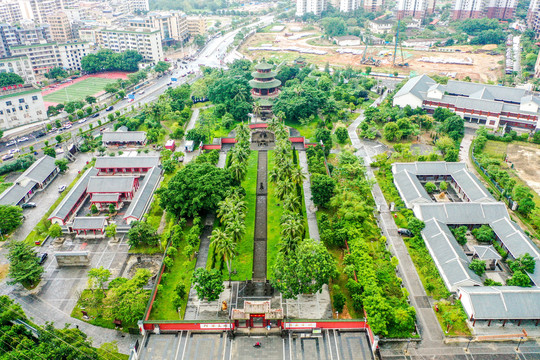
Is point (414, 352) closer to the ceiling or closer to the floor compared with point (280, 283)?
closer to the floor

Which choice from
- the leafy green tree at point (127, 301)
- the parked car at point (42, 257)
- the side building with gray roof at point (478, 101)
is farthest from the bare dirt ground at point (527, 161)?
the parked car at point (42, 257)

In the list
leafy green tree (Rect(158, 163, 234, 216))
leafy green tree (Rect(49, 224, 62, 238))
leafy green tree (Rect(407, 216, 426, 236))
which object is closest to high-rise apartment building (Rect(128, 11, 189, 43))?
leafy green tree (Rect(158, 163, 234, 216))

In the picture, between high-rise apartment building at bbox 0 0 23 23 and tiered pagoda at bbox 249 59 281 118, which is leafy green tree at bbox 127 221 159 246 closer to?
tiered pagoda at bbox 249 59 281 118

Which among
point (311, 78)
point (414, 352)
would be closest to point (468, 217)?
point (414, 352)

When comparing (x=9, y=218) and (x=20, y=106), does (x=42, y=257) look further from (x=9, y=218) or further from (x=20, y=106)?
(x=20, y=106)

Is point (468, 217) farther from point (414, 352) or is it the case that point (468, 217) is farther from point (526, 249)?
point (414, 352)

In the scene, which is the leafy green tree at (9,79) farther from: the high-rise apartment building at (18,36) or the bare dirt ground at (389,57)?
the bare dirt ground at (389,57)
